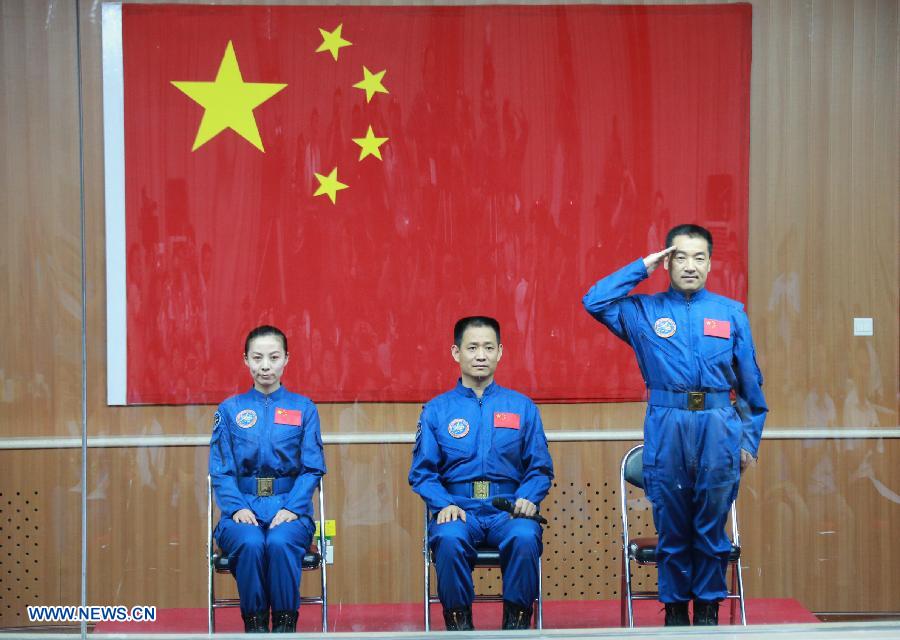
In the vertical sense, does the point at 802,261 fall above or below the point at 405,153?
below

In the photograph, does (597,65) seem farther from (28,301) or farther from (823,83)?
(28,301)

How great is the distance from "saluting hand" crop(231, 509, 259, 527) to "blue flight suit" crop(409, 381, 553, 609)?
1.94 feet

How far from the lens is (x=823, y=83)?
4.09m

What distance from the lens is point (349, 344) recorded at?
4.31m

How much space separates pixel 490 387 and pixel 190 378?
1148mm

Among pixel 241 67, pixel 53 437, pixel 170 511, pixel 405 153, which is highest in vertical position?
pixel 241 67

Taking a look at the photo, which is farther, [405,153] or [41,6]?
[405,153]

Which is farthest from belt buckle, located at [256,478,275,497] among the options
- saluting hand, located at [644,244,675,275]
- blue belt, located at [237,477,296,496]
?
saluting hand, located at [644,244,675,275]

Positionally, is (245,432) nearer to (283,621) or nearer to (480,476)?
(283,621)

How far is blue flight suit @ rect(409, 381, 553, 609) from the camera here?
3875 mm

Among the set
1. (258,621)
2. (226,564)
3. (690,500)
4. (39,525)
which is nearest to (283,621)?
(258,621)

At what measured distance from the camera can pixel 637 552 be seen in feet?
13.5

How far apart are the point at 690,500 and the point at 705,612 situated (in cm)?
40

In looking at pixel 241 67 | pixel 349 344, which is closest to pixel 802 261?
pixel 349 344
